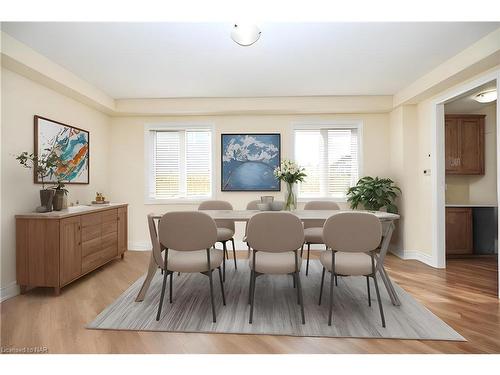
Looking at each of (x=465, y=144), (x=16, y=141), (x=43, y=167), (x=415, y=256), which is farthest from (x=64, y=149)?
(x=465, y=144)

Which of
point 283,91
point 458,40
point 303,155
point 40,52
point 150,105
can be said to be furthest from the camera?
point 303,155

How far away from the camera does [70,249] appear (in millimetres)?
2863

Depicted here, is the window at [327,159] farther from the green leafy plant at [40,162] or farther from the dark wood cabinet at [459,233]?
the green leafy plant at [40,162]

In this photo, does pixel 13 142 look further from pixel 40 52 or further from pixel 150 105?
pixel 150 105

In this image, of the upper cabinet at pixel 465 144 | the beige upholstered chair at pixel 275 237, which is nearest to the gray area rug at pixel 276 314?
the beige upholstered chair at pixel 275 237

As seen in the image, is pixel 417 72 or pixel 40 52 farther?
pixel 417 72

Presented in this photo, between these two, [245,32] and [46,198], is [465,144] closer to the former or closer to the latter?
[245,32]

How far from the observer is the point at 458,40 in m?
2.62

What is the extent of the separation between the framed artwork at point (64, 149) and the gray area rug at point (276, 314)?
6.23ft

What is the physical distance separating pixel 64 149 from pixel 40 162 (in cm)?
61

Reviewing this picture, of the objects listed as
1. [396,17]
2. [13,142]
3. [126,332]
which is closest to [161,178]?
[13,142]

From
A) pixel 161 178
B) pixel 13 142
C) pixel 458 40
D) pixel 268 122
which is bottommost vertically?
pixel 161 178

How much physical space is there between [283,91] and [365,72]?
1.25 m

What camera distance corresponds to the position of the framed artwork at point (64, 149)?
3111mm
